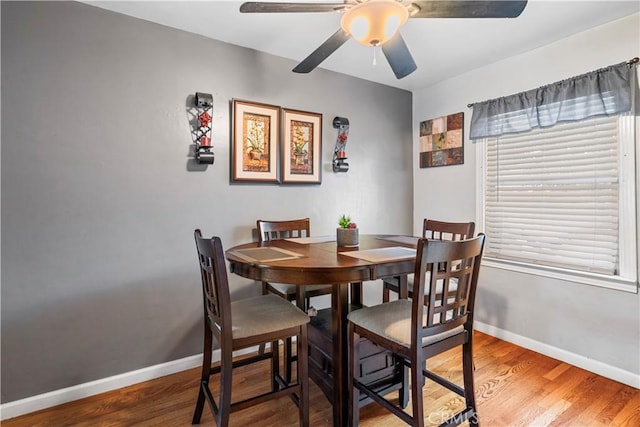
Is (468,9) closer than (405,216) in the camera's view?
Yes

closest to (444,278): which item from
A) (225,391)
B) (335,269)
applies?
(335,269)

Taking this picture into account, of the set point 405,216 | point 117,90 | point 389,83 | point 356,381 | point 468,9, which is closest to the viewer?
point 468,9

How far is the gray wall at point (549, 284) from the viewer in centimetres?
212

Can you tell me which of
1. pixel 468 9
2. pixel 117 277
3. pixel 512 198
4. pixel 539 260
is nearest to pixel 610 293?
pixel 539 260

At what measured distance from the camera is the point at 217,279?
4.57 ft

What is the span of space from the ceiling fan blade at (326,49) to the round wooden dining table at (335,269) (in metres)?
1.11

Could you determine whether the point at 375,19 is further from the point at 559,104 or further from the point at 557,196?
the point at 557,196

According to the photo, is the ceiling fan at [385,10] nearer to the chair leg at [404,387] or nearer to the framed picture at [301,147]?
the framed picture at [301,147]

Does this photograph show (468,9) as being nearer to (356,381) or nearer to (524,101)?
(524,101)

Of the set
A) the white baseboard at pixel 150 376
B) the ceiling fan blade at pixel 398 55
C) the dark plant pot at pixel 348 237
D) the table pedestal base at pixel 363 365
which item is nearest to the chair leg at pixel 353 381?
the table pedestal base at pixel 363 365

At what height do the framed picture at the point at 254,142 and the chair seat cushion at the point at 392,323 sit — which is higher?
the framed picture at the point at 254,142

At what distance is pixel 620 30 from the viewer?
6.95 ft

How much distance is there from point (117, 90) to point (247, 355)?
2.07 m

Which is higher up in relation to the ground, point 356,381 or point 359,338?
point 359,338
